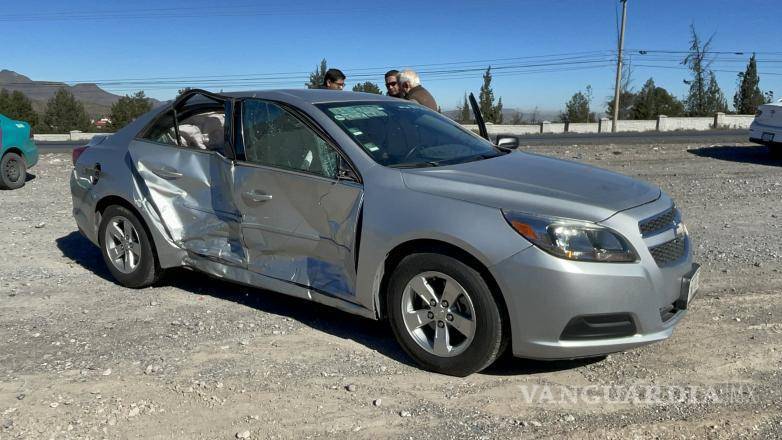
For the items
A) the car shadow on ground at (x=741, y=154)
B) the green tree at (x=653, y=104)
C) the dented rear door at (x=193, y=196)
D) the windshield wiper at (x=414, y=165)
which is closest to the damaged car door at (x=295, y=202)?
the dented rear door at (x=193, y=196)

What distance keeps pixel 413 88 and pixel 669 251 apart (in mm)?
4782

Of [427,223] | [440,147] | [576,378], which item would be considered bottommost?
[576,378]

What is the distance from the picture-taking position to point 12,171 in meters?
11.6

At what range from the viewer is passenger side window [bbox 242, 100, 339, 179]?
4512 millimetres

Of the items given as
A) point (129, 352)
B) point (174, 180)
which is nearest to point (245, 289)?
point (174, 180)

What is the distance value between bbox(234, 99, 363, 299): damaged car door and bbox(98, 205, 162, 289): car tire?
1.16m

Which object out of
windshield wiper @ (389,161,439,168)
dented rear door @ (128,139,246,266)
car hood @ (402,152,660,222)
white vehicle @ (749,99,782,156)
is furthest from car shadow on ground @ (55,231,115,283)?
white vehicle @ (749,99,782,156)

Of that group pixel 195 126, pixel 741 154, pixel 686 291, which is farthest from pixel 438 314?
pixel 741 154

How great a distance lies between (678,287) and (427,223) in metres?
1.46

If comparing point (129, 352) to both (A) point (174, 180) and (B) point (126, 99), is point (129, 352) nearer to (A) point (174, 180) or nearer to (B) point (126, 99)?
(A) point (174, 180)

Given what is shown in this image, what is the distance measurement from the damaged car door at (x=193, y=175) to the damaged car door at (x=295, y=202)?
0.65 ft

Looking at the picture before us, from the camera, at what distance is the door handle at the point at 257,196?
4.69m

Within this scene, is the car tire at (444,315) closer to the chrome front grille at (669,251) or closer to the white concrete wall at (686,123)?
the chrome front grille at (669,251)

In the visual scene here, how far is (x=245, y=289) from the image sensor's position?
5.80 m
